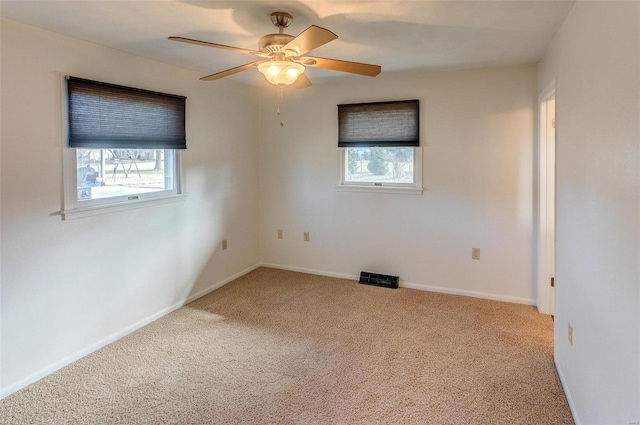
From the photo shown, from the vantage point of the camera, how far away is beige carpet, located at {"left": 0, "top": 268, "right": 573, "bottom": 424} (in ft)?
7.14

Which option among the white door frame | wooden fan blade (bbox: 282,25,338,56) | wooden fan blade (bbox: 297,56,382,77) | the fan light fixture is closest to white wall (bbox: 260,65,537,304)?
the white door frame

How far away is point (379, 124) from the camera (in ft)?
13.7

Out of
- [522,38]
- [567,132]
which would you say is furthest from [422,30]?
[567,132]

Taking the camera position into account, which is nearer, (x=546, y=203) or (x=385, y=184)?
(x=546, y=203)

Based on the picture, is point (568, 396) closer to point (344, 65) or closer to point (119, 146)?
point (344, 65)

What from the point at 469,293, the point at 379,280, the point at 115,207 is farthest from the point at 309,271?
the point at 115,207

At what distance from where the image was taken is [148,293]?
3.43 metres

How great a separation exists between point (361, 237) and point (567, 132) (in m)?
2.51

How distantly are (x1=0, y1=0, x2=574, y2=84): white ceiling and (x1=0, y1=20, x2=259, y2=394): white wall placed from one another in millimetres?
232

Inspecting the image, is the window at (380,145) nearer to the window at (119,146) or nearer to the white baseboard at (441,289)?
the white baseboard at (441,289)

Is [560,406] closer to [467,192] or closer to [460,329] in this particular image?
[460,329]

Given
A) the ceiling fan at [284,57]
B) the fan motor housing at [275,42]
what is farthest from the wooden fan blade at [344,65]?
the fan motor housing at [275,42]

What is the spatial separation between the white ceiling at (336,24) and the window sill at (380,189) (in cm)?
135

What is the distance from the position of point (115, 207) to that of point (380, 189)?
2610mm
